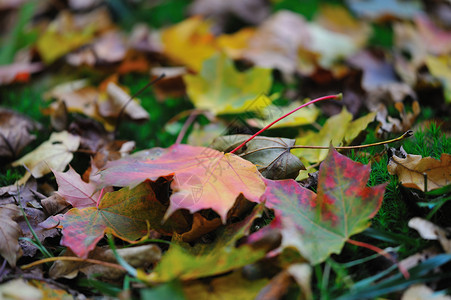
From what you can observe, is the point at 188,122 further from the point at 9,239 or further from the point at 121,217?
the point at 9,239

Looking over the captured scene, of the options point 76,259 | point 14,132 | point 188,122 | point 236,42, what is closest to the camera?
point 76,259

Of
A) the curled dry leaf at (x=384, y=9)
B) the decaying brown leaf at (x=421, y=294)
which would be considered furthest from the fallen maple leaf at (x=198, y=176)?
the curled dry leaf at (x=384, y=9)

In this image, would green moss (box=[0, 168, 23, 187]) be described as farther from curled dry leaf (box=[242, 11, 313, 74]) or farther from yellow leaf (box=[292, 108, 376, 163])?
curled dry leaf (box=[242, 11, 313, 74])

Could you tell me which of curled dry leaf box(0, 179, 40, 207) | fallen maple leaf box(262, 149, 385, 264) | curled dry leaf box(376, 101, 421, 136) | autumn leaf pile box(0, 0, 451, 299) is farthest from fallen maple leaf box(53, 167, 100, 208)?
curled dry leaf box(376, 101, 421, 136)

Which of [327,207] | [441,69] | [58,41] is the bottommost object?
[441,69]

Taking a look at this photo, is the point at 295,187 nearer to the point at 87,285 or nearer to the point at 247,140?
the point at 247,140

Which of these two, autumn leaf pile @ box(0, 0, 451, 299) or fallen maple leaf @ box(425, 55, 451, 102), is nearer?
autumn leaf pile @ box(0, 0, 451, 299)

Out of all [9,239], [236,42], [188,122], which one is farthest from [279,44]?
[9,239]
